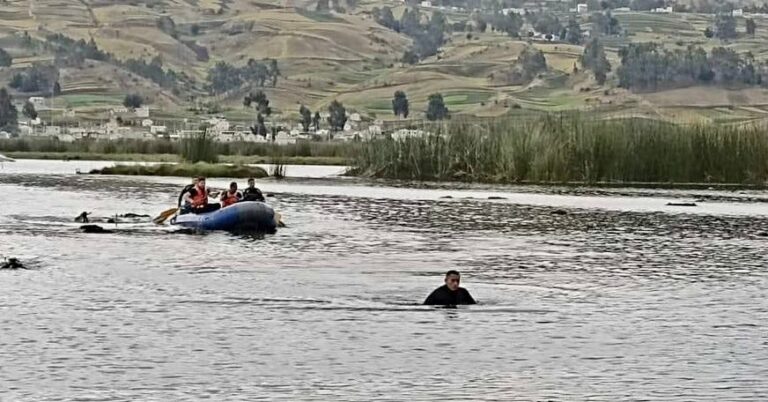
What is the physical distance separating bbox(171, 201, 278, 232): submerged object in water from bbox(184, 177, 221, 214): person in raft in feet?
0.88

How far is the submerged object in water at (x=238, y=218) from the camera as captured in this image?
5116 cm

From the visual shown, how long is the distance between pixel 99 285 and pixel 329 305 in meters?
6.02

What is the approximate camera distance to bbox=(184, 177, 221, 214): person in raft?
173ft

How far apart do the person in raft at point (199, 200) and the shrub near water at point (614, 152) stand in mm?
28611

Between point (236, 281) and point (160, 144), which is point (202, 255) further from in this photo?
point (160, 144)

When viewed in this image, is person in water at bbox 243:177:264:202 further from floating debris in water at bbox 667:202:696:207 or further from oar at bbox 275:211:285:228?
floating debris in water at bbox 667:202:696:207

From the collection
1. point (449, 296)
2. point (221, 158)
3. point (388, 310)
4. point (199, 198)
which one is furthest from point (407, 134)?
point (388, 310)

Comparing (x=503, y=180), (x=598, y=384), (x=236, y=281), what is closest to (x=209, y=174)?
(x=503, y=180)

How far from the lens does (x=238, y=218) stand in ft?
169

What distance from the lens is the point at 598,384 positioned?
84.5ft

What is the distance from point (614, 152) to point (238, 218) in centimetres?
3199

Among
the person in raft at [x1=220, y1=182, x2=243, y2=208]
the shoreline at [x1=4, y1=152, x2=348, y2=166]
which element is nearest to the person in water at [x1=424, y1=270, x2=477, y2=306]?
the person in raft at [x1=220, y1=182, x2=243, y2=208]

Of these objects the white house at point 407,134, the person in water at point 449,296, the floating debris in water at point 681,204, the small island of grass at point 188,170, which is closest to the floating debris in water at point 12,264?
the person in water at point 449,296

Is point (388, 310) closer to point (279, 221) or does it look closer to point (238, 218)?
point (238, 218)
